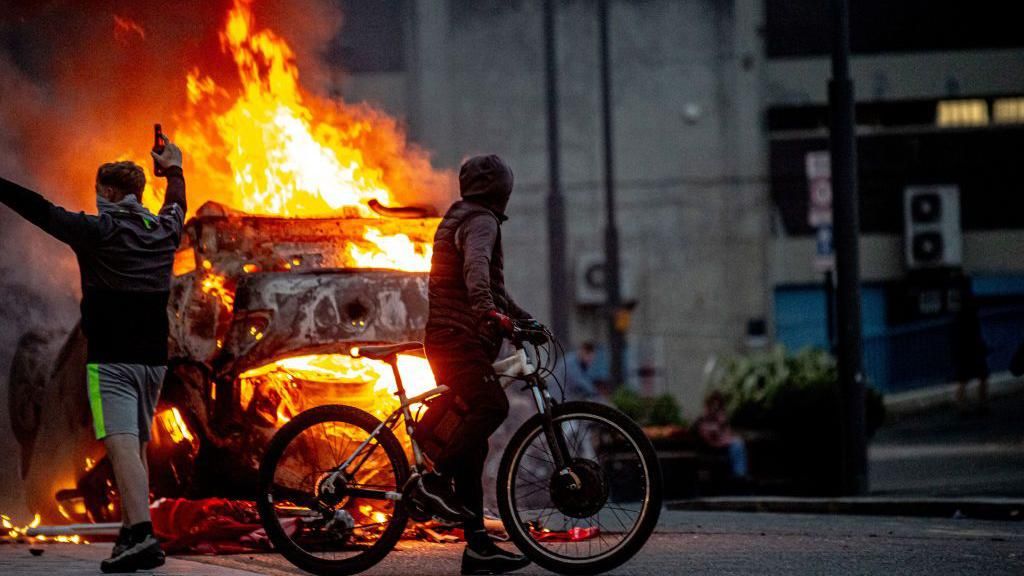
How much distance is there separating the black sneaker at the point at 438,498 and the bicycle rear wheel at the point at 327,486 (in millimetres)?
81

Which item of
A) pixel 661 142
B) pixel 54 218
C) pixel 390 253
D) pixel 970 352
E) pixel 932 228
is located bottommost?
pixel 970 352

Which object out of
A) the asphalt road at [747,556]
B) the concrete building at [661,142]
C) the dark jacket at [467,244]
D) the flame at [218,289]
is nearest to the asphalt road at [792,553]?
the asphalt road at [747,556]

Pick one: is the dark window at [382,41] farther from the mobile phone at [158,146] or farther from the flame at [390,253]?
the mobile phone at [158,146]

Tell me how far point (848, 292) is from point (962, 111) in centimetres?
2273

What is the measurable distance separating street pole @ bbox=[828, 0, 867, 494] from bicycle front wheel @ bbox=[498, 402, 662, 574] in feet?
20.5

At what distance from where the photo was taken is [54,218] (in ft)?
22.2

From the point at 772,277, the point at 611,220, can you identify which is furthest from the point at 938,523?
the point at 772,277

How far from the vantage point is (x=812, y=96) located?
33906 mm

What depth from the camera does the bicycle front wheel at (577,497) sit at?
21.2 ft

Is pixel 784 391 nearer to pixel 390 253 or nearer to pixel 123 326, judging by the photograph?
pixel 390 253

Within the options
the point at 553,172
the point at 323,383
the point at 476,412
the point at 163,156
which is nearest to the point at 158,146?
the point at 163,156

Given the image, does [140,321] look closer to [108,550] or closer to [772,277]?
[108,550]

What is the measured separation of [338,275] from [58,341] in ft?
9.06

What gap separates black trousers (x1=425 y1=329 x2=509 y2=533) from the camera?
6.66 meters
